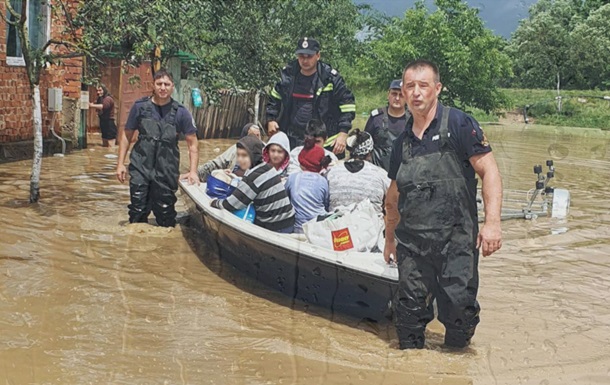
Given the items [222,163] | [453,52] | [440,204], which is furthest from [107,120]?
[453,52]

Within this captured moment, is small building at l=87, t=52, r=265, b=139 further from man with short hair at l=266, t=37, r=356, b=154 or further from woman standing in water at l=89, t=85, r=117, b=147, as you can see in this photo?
man with short hair at l=266, t=37, r=356, b=154

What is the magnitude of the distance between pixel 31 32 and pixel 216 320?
10780 millimetres

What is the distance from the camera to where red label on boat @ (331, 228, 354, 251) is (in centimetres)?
608

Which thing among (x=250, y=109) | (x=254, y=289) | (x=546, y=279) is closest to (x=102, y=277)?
(x=254, y=289)

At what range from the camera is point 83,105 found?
656 inches

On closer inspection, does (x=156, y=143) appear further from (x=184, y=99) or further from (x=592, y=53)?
(x=592, y=53)

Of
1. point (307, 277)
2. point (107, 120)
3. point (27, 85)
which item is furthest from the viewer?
point (107, 120)

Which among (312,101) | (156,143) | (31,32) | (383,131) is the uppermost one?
(31,32)

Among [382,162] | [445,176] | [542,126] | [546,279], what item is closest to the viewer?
[445,176]

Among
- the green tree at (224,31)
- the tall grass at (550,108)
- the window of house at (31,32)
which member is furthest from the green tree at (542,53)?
the window of house at (31,32)

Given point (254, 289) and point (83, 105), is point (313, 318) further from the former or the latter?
point (83, 105)

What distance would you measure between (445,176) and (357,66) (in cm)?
4439

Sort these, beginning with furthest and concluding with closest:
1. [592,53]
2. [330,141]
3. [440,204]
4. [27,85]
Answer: [592,53] → [27,85] → [330,141] → [440,204]

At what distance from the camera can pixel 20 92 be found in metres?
14.5
